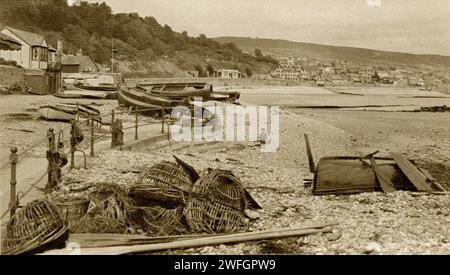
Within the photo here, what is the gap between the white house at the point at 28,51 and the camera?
48366mm

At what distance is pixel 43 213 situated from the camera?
5.34 metres

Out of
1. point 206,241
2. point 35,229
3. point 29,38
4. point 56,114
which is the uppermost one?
point 29,38

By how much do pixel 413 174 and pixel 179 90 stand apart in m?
18.5

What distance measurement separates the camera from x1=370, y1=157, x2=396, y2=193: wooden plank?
Result: 31.0 ft

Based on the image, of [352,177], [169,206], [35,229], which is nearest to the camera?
[35,229]

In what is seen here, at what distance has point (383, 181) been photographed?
966 centimetres

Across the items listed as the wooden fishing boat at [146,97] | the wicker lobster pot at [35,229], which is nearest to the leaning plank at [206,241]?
the wicker lobster pot at [35,229]

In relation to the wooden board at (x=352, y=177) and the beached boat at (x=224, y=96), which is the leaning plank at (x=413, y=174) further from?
the beached boat at (x=224, y=96)

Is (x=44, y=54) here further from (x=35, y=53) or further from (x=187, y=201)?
(x=187, y=201)

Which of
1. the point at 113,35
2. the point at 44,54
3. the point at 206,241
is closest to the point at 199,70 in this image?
the point at 113,35

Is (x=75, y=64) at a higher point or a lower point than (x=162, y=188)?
higher
